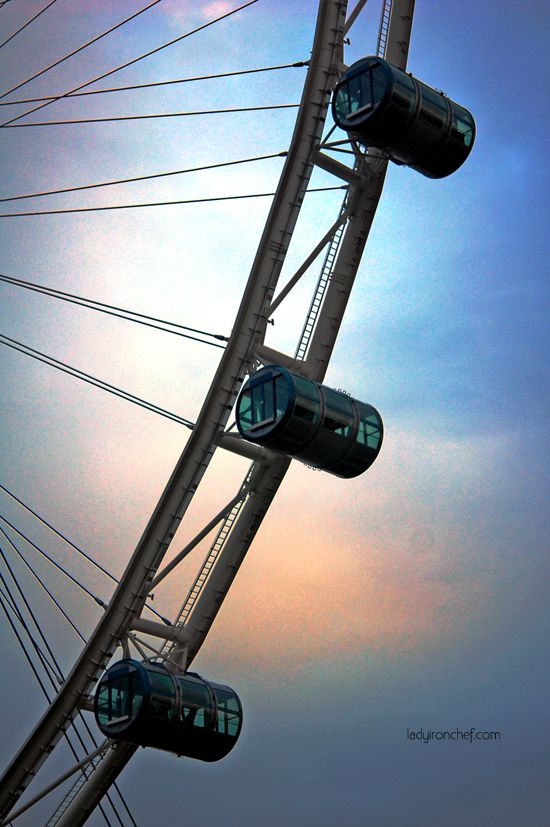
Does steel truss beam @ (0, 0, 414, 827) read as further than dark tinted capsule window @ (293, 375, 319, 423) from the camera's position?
Yes

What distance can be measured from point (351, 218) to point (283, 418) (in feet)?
24.6

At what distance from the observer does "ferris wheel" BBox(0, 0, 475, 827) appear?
1171 inches

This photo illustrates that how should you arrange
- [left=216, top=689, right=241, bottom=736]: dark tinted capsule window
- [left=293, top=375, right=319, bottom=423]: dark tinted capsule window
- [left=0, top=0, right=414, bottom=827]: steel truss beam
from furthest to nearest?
[left=216, top=689, right=241, bottom=736]: dark tinted capsule window, [left=0, top=0, right=414, bottom=827]: steel truss beam, [left=293, top=375, right=319, bottom=423]: dark tinted capsule window

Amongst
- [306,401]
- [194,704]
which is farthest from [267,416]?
[194,704]

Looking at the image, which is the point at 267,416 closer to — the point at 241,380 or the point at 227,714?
the point at 241,380

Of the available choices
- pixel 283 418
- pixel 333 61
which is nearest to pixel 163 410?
pixel 283 418

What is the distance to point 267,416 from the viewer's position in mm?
29016

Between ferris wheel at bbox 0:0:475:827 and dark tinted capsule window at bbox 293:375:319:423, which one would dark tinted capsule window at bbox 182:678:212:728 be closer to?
ferris wheel at bbox 0:0:475:827

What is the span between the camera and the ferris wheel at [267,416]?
2973 centimetres

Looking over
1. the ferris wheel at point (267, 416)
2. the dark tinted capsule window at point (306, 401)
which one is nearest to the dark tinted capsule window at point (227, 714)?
the ferris wheel at point (267, 416)

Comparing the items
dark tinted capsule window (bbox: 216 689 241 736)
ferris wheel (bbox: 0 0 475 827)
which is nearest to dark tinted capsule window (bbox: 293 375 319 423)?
ferris wheel (bbox: 0 0 475 827)

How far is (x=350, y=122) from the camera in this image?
1191 inches

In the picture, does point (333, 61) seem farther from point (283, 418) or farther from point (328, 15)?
point (283, 418)

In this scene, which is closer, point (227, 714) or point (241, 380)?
point (241, 380)
